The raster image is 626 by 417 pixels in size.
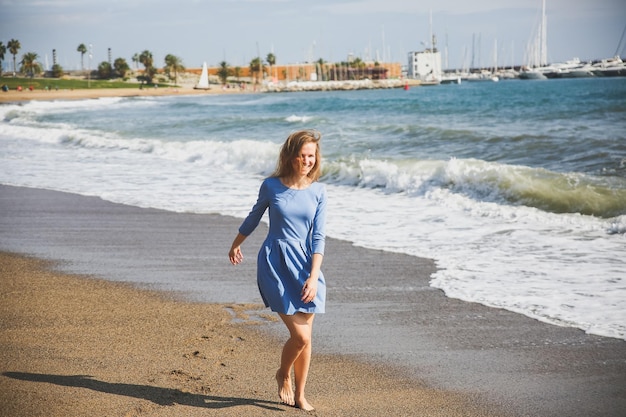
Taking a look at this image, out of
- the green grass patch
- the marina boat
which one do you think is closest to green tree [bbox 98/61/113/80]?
the green grass patch

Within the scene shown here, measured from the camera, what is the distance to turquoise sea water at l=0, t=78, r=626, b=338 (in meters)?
7.16

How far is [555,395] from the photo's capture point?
4.40 meters

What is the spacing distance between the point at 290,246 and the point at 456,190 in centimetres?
983

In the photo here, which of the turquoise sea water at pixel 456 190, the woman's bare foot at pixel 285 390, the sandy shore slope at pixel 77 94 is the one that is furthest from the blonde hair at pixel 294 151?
the sandy shore slope at pixel 77 94

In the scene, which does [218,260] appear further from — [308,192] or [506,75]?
[506,75]

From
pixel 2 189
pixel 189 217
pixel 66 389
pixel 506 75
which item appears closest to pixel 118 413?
pixel 66 389

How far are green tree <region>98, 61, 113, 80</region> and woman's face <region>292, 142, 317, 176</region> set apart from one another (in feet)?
506

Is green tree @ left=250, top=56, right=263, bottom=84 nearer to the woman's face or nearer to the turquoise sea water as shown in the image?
the turquoise sea water

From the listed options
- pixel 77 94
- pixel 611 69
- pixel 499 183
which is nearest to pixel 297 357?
pixel 499 183

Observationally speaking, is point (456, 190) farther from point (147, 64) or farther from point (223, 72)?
point (223, 72)

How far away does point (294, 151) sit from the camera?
3982 millimetres

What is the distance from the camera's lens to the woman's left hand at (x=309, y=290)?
3857 millimetres

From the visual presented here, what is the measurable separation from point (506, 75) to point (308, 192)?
494 ft

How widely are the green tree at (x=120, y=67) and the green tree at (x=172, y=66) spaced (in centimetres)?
945
